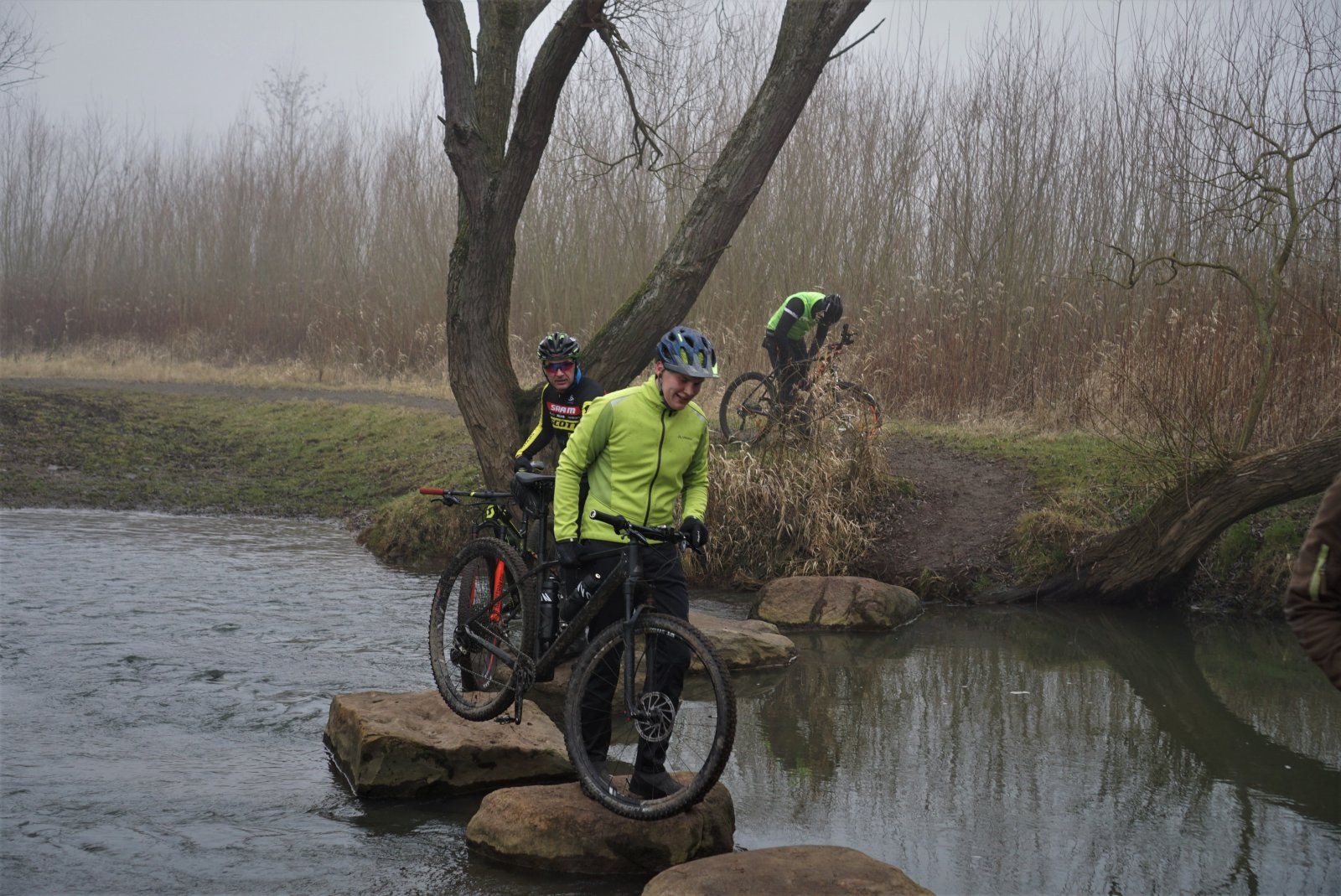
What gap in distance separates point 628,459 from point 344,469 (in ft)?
42.9

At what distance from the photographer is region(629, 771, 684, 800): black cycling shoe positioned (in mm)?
5395

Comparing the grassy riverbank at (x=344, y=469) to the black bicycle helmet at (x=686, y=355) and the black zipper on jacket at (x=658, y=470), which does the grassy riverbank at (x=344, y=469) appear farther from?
the black bicycle helmet at (x=686, y=355)

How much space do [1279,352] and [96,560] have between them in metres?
11.0

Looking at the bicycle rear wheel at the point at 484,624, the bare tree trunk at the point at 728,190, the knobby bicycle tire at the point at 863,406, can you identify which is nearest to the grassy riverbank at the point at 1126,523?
the knobby bicycle tire at the point at 863,406

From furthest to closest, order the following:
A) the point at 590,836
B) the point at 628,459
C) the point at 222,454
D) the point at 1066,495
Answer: the point at 222,454, the point at 1066,495, the point at 628,459, the point at 590,836

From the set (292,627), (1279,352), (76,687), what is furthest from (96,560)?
(1279,352)

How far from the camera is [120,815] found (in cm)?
562

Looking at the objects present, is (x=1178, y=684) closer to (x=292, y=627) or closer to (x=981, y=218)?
(x=292, y=627)

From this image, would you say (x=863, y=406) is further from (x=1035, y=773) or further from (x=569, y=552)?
(x=569, y=552)

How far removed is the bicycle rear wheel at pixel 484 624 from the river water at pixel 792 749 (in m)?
0.73

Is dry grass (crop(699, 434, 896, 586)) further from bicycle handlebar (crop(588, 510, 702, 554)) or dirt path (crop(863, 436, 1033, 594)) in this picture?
bicycle handlebar (crop(588, 510, 702, 554))

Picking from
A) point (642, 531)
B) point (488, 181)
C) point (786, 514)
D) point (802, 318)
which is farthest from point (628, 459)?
point (802, 318)

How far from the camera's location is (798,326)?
13.6m

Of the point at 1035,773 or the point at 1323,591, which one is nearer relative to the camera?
the point at 1323,591
